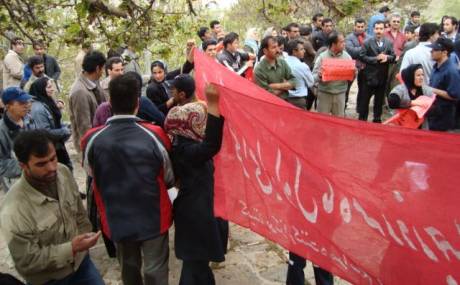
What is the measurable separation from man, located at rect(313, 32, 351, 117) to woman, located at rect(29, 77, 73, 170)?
3.81 meters

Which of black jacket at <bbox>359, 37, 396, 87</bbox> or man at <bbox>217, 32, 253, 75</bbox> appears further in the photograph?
black jacket at <bbox>359, 37, 396, 87</bbox>

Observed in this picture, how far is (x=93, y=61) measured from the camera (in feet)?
14.5

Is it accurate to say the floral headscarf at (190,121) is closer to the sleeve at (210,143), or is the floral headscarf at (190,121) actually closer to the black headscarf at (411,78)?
the sleeve at (210,143)

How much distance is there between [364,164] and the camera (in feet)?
6.77

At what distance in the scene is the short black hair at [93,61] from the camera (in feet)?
14.4

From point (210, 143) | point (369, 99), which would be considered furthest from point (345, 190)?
point (369, 99)

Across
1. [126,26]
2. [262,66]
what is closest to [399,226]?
[126,26]

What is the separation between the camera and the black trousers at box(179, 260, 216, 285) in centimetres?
307

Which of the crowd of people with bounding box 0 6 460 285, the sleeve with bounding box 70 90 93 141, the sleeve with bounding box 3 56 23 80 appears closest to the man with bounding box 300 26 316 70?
the crowd of people with bounding box 0 6 460 285

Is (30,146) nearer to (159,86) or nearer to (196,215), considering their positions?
(196,215)

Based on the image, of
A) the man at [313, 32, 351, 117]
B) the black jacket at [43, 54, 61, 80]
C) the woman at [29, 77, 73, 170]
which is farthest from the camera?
the black jacket at [43, 54, 61, 80]

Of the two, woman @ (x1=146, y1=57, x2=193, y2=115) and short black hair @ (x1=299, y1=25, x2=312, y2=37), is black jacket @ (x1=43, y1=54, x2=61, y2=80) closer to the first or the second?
woman @ (x1=146, y1=57, x2=193, y2=115)

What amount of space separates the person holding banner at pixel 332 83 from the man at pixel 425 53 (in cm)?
81

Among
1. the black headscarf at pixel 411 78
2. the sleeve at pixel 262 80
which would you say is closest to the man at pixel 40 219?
the sleeve at pixel 262 80
